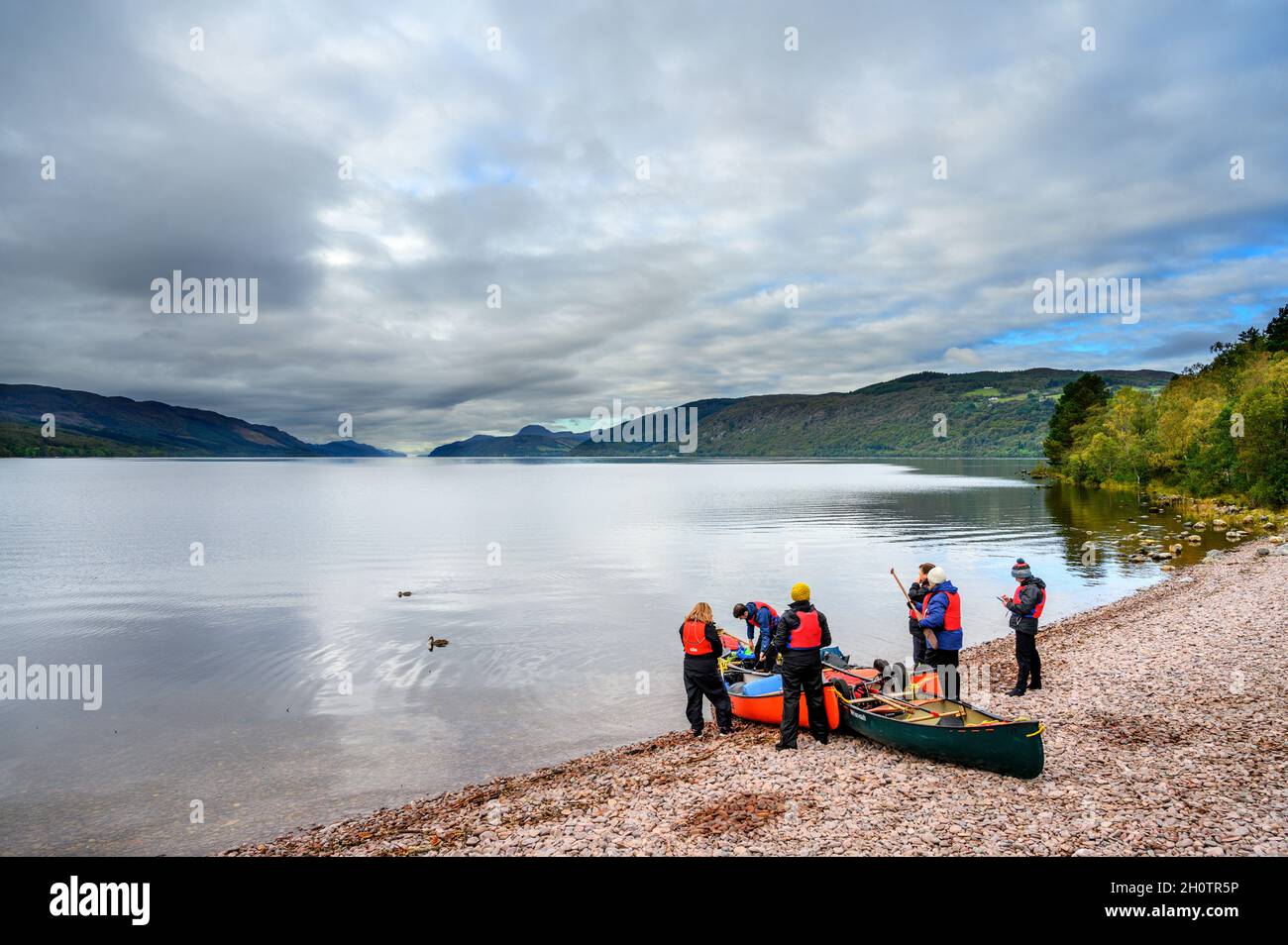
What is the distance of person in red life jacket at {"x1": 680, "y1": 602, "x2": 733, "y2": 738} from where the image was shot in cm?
1445

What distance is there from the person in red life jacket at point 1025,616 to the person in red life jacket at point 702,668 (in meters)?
6.47

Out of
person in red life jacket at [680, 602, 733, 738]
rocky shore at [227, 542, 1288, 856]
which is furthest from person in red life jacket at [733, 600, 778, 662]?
rocky shore at [227, 542, 1288, 856]

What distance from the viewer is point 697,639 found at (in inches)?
572

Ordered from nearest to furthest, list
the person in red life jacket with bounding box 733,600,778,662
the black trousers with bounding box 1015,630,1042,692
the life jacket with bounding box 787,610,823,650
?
the life jacket with bounding box 787,610,823,650 → the black trousers with bounding box 1015,630,1042,692 → the person in red life jacket with bounding box 733,600,778,662

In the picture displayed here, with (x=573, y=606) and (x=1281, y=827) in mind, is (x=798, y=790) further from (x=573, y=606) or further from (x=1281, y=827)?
(x=573, y=606)

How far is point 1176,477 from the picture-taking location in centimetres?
7925

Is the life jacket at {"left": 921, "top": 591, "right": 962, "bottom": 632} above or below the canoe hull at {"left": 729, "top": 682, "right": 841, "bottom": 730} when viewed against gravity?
above

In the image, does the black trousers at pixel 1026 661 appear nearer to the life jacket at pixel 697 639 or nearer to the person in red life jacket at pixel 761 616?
the person in red life jacket at pixel 761 616

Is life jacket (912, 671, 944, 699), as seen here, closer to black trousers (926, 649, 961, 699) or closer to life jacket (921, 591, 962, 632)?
black trousers (926, 649, 961, 699)

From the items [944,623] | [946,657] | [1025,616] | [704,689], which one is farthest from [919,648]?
[704,689]

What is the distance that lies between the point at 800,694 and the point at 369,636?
1876 centimetres

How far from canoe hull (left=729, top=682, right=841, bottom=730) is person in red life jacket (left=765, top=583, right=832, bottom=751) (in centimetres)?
22

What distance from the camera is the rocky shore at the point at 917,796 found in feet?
30.8

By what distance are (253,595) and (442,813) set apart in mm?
27794
